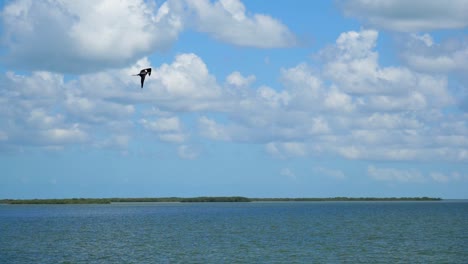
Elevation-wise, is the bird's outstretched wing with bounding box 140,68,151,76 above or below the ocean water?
above

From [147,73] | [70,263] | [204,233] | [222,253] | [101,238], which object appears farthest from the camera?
[204,233]

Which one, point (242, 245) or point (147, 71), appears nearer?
point (147, 71)

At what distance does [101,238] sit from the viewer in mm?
79750

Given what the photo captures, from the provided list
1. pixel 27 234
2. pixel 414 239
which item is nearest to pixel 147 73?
Answer: pixel 414 239

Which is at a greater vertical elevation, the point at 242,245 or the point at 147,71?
the point at 147,71

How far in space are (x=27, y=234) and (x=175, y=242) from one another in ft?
84.0

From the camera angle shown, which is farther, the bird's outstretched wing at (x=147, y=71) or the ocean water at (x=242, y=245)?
the ocean water at (x=242, y=245)

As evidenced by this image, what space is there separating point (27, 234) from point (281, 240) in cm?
3590

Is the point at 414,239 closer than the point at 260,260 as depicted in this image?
No

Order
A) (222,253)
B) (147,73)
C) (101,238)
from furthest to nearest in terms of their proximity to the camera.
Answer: (101,238), (222,253), (147,73)

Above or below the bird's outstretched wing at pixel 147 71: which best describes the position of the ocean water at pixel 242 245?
below

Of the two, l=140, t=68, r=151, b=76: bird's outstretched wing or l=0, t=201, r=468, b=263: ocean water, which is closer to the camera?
l=140, t=68, r=151, b=76: bird's outstretched wing

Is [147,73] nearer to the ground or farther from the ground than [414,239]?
farther from the ground

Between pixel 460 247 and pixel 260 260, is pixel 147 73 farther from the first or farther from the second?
pixel 460 247
